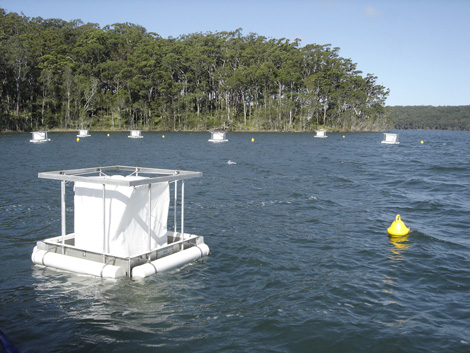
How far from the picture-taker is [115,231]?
34.0 ft

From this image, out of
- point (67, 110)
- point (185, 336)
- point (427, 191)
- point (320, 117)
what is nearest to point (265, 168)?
point (427, 191)

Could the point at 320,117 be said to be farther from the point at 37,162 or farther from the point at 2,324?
the point at 2,324

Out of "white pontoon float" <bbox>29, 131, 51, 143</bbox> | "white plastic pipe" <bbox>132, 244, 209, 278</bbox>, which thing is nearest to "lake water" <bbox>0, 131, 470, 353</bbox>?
"white plastic pipe" <bbox>132, 244, 209, 278</bbox>

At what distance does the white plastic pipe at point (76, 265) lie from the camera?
10.2 meters

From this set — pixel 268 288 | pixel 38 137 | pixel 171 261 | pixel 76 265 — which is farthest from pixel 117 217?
pixel 38 137

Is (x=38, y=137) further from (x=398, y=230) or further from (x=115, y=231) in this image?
(x=398, y=230)

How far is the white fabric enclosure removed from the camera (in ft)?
33.7

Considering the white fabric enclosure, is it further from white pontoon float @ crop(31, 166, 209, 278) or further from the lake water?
the lake water

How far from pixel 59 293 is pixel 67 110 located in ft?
316

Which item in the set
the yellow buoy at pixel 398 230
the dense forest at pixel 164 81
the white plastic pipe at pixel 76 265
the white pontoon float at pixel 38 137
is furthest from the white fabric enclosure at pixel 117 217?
the dense forest at pixel 164 81

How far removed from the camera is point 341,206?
2069cm

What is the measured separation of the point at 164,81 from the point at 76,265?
341ft

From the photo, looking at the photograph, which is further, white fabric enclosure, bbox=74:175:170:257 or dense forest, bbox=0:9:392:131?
dense forest, bbox=0:9:392:131

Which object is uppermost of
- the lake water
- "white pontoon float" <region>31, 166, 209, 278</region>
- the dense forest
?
the dense forest
